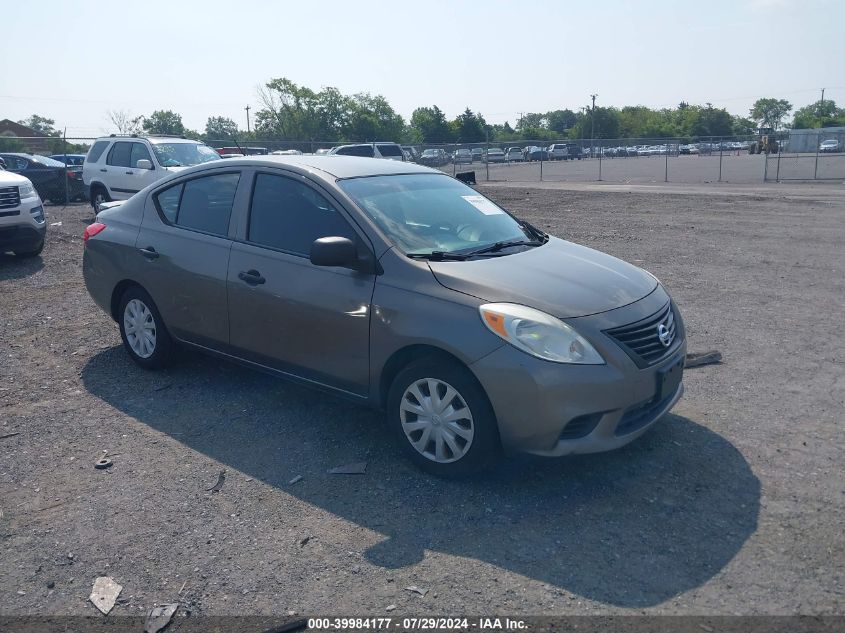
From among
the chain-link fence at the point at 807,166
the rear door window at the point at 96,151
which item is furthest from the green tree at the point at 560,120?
the rear door window at the point at 96,151

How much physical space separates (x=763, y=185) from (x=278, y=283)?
27695 mm

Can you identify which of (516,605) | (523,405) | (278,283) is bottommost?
(516,605)

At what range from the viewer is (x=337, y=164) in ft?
18.2

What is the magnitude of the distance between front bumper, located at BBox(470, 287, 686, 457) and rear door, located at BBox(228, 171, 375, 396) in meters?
0.97

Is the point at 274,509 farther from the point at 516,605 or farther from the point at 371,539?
the point at 516,605

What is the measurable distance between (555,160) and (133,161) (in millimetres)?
49919

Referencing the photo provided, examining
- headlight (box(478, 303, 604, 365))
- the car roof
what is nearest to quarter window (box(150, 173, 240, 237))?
the car roof

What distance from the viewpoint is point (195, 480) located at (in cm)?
450

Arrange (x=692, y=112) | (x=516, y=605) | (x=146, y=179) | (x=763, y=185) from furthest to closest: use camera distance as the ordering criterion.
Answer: (x=692, y=112), (x=763, y=185), (x=146, y=179), (x=516, y=605)

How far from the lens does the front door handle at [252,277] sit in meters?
5.20

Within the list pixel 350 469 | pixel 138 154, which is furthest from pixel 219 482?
pixel 138 154

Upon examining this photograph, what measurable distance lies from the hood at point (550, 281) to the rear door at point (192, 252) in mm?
1832

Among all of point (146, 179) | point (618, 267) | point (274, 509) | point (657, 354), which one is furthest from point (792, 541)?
point (146, 179)

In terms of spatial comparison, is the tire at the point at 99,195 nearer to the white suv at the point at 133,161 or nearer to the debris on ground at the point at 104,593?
the white suv at the point at 133,161
